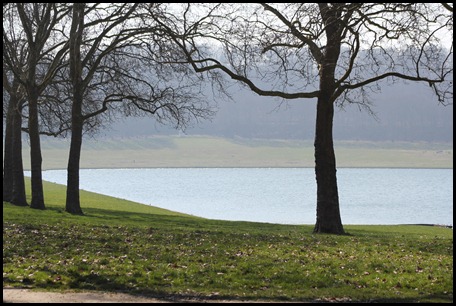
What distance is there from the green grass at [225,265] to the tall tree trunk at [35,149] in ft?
25.6

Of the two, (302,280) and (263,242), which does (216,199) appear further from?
(302,280)

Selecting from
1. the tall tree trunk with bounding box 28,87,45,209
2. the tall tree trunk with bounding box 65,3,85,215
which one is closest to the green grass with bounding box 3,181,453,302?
the tall tree trunk with bounding box 65,3,85,215

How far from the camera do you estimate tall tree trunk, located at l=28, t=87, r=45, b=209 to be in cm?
2962

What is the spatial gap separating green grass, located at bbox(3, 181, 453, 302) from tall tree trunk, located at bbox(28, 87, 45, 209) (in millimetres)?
7798

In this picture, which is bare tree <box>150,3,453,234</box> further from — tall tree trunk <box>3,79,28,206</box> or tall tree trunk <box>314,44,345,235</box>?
tall tree trunk <box>3,79,28,206</box>

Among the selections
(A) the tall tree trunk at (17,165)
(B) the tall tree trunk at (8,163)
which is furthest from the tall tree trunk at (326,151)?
(B) the tall tree trunk at (8,163)

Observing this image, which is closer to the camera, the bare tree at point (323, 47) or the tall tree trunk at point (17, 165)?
the bare tree at point (323, 47)

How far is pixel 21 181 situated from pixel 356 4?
19225 millimetres

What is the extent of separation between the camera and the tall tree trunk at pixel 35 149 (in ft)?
97.2

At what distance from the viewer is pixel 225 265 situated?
1653cm

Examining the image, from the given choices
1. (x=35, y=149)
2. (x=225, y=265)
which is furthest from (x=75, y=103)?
(x=225, y=265)

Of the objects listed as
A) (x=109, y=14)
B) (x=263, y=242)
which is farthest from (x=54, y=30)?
(x=263, y=242)

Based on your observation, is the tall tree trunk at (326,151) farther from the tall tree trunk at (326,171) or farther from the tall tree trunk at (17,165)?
the tall tree trunk at (17,165)

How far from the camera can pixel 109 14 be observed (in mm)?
30234
